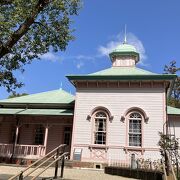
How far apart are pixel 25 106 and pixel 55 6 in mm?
12891

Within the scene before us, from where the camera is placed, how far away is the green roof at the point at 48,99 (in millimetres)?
25575

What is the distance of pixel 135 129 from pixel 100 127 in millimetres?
2565

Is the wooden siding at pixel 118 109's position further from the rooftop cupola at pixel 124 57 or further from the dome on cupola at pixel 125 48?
the dome on cupola at pixel 125 48

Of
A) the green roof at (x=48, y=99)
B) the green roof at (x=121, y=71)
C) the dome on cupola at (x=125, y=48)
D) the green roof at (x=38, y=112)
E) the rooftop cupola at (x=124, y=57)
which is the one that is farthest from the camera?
the dome on cupola at (x=125, y=48)

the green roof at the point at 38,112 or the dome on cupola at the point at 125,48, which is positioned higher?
the dome on cupola at the point at 125,48

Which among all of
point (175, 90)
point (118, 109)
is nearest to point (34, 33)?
point (118, 109)

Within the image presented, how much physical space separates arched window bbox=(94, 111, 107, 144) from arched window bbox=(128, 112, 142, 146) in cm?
189

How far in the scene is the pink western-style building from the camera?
2108 cm

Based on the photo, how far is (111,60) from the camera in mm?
28297

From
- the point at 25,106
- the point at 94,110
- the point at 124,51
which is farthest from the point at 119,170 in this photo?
the point at 124,51

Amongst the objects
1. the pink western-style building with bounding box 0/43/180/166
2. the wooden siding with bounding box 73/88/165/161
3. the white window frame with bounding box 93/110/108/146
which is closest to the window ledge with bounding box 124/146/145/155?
the pink western-style building with bounding box 0/43/180/166

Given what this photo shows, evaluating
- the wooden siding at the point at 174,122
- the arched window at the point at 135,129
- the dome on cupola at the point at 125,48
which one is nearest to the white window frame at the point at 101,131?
the arched window at the point at 135,129

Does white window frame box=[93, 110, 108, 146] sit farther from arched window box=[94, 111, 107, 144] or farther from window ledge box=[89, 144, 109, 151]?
window ledge box=[89, 144, 109, 151]

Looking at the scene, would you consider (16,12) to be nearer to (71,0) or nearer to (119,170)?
(71,0)
